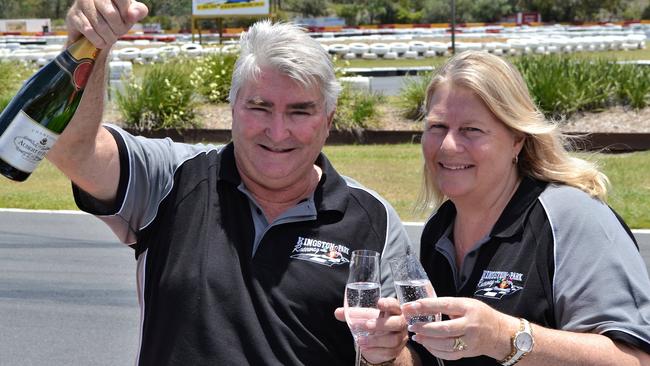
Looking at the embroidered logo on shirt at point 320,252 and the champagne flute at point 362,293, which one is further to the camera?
the embroidered logo on shirt at point 320,252

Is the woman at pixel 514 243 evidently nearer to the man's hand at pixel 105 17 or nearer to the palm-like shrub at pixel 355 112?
the man's hand at pixel 105 17

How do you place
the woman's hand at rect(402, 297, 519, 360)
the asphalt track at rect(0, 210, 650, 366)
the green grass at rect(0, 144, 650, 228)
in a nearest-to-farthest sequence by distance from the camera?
1. the woman's hand at rect(402, 297, 519, 360)
2. the asphalt track at rect(0, 210, 650, 366)
3. the green grass at rect(0, 144, 650, 228)

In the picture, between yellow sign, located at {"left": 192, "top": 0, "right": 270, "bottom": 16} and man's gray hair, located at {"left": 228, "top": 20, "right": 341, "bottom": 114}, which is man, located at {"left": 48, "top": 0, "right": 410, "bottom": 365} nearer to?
man's gray hair, located at {"left": 228, "top": 20, "right": 341, "bottom": 114}

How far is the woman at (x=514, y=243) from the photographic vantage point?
2.61 m

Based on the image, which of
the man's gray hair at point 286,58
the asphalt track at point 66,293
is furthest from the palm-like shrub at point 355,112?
the man's gray hair at point 286,58

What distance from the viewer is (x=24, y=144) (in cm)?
284

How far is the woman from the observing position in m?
2.61

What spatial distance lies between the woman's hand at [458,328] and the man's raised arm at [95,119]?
3.63 feet

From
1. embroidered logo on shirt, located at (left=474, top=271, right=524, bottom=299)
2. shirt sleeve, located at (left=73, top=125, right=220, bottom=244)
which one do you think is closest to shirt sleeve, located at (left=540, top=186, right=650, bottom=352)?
embroidered logo on shirt, located at (left=474, top=271, right=524, bottom=299)

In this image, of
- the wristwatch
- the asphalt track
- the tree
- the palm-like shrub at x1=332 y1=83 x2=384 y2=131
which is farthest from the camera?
the tree

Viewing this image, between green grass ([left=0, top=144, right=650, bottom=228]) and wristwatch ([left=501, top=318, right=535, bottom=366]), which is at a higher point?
wristwatch ([left=501, top=318, right=535, bottom=366])

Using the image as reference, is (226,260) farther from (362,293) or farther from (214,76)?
(214,76)

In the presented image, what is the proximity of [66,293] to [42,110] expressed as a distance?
4.71 m

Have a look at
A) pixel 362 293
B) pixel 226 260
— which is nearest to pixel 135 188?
pixel 226 260
